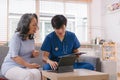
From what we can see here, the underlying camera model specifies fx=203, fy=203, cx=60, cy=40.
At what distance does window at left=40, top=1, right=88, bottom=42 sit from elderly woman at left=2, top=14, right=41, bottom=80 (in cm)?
298

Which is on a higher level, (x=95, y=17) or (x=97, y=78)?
(x=95, y=17)

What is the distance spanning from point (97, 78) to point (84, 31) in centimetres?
374

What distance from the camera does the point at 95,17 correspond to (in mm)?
5371

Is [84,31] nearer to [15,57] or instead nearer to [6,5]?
[6,5]

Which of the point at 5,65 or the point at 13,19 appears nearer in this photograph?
the point at 5,65

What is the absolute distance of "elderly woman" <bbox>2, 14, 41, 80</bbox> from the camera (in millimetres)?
1813

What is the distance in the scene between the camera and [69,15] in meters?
5.27

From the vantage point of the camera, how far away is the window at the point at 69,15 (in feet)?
16.6

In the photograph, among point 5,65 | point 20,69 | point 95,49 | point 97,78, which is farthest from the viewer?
point 95,49

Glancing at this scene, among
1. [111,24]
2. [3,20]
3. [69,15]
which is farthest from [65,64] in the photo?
[69,15]

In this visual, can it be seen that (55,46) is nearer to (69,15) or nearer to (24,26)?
(24,26)

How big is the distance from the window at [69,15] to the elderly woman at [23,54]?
2982 millimetres

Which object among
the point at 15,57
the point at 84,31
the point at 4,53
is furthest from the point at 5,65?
the point at 84,31

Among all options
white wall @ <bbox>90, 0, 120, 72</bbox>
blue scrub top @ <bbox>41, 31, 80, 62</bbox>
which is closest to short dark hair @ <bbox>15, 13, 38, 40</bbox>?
blue scrub top @ <bbox>41, 31, 80, 62</bbox>
